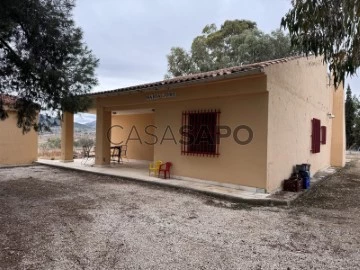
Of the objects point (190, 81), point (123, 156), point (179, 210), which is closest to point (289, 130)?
point (190, 81)

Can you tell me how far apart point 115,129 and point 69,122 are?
304 cm

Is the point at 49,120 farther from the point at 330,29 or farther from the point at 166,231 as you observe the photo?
the point at 330,29

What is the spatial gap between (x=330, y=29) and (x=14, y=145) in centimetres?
1300

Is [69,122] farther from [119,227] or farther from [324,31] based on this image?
[324,31]

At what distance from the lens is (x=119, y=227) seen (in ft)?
16.9

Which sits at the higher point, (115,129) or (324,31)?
(324,31)

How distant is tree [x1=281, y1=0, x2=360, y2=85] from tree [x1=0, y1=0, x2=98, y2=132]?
4376 millimetres

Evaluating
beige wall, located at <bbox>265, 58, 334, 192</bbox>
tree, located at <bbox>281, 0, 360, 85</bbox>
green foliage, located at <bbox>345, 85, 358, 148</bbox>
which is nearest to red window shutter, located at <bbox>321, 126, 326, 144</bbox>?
beige wall, located at <bbox>265, 58, 334, 192</bbox>

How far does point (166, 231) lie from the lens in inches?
198

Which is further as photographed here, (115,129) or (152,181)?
(115,129)

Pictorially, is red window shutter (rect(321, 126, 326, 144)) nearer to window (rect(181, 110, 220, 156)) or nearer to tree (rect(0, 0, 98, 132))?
window (rect(181, 110, 220, 156))

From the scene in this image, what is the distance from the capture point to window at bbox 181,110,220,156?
8750 millimetres

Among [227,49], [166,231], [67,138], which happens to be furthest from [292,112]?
[227,49]

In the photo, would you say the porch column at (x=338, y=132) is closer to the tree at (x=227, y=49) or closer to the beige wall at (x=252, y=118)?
the beige wall at (x=252, y=118)
